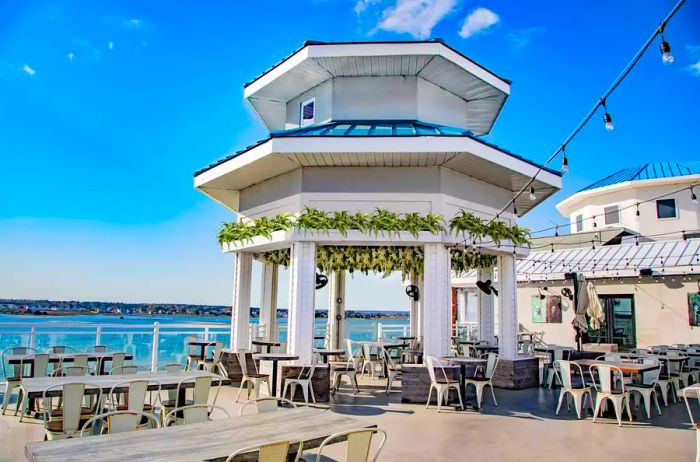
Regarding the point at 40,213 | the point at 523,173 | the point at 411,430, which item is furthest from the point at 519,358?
the point at 40,213

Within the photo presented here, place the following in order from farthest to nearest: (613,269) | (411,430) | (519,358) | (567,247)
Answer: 1. (567,247)
2. (613,269)
3. (519,358)
4. (411,430)

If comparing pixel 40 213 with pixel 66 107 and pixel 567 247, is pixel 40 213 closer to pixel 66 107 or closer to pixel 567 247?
pixel 66 107

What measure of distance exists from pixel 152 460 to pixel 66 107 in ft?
73.2

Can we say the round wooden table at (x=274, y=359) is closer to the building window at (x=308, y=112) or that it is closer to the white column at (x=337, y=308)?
the building window at (x=308, y=112)

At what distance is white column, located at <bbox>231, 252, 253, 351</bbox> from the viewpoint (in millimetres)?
12039

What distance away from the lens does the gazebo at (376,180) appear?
9.82m

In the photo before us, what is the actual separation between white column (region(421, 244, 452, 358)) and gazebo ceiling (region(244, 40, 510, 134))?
403 centimetres

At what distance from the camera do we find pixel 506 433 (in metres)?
7.03

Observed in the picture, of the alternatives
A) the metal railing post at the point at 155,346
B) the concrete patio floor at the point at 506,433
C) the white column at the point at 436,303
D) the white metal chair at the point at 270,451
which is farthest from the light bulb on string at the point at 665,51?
the metal railing post at the point at 155,346

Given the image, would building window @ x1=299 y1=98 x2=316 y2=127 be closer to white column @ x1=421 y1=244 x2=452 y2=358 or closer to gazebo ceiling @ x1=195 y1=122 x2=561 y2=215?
gazebo ceiling @ x1=195 y1=122 x2=561 y2=215

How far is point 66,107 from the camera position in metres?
21.5

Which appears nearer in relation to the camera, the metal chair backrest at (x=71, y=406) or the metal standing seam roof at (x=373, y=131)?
the metal chair backrest at (x=71, y=406)

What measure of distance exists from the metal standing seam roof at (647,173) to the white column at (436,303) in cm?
1636

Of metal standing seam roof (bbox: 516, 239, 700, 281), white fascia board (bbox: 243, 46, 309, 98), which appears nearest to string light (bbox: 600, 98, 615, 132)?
white fascia board (bbox: 243, 46, 309, 98)
